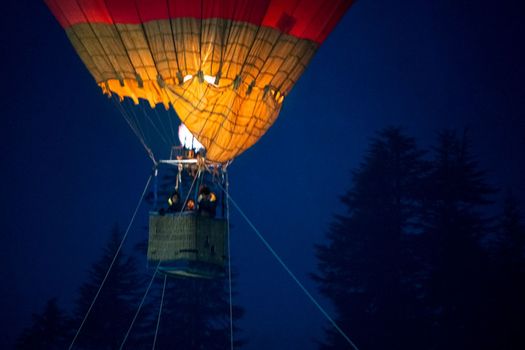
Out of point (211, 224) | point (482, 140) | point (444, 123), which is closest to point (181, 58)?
point (211, 224)

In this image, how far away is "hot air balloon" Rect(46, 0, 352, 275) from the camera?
8844mm

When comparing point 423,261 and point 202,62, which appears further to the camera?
point 423,261

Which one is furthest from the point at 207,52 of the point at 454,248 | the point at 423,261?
the point at 423,261

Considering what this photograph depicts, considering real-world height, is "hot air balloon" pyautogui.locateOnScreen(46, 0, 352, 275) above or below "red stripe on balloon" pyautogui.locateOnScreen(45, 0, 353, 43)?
below

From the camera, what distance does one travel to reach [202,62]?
9.01 meters

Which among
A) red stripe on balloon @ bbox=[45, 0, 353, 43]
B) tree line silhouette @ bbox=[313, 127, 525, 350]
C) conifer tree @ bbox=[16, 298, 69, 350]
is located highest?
red stripe on balloon @ bbox=[45, 0, 353, 43]

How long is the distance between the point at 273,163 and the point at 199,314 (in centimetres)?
2608

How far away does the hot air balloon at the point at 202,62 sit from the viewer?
348 inches

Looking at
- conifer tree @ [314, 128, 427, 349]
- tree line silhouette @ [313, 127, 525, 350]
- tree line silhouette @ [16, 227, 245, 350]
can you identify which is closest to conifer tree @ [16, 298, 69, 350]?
tree line silhouette @ [16, 227, 245, 350]

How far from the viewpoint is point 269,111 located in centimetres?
969

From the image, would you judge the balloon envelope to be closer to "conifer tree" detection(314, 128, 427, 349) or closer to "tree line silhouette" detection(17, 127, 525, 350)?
"conifer tree" detection(314, 128, 427, 349)

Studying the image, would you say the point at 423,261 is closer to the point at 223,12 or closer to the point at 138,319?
the point at 138,319

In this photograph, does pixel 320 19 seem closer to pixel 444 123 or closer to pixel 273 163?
pixel 273 163

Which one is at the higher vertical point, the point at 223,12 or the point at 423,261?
the point at 223,12
